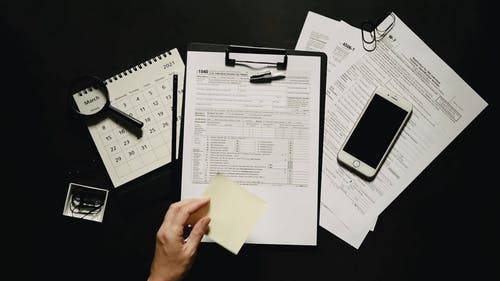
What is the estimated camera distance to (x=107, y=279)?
0.90 meters

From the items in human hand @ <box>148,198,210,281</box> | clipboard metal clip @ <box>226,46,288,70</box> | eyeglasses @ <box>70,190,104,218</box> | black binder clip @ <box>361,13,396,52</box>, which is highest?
black binder clip @ <box>361,13,396,52</box>

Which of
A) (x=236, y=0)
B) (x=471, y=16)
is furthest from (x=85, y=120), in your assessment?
(x=471, y=16)

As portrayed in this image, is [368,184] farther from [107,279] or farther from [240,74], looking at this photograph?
[107,279]

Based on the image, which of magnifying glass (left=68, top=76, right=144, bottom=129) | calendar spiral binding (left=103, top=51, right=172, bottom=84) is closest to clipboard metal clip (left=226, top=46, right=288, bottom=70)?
calendar spiral binding (left=103, top=51, right=172, bottom=84)

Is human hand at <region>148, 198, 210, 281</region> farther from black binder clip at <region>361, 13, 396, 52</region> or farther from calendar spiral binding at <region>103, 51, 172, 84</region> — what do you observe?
black binder clip at <region>361, 13, 396, 52</region>

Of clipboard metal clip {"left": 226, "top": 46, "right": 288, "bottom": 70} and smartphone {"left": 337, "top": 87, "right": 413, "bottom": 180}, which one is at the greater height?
clipboard metal clip {"left": 226, "top": 46, "right": 288, "bottom": 70}

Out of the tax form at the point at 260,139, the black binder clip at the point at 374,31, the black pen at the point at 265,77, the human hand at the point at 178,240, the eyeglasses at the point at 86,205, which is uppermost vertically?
the black binder clip at the point at 374,31

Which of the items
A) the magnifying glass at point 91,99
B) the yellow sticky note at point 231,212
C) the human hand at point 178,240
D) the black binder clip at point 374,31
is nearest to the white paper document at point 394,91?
the black binder clip at point 374,31

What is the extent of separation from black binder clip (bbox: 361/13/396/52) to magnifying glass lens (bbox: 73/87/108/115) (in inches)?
23.4

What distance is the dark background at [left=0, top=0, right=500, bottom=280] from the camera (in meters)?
0.91

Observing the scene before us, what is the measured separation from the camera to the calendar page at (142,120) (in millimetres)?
908

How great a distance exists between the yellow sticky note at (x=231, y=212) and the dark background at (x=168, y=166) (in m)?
0.10

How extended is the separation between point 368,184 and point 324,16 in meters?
0.39

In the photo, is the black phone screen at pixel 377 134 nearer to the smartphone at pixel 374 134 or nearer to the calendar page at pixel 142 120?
the smartphone at pixel 374 134
